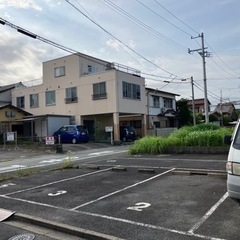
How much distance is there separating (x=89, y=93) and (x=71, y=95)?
262 cm

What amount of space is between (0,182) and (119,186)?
4.23m

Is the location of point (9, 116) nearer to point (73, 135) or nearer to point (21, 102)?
point (21, 102)

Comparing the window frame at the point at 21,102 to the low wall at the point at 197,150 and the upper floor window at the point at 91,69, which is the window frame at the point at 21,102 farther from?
the low wall at the point at 197,150

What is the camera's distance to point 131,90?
31.9 metres

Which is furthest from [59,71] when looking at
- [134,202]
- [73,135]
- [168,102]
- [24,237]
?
[24,237]

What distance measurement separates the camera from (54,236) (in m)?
4.96

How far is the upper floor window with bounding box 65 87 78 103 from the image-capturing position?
32281mm

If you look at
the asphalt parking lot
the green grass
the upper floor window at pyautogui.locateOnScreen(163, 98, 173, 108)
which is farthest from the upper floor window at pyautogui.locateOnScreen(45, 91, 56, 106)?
the asphalt parking lot

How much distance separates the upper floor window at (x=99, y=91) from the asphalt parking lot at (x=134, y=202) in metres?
20.1

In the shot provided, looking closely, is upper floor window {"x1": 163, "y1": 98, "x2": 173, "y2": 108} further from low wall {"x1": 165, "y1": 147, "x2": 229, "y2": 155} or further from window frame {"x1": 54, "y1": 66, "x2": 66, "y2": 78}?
low wall {"x1": 165, "y1": 147, "x2": 229, "y2": 155}

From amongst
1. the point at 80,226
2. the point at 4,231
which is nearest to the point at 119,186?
the point at 80,226

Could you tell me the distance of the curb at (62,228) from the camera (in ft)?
15.4

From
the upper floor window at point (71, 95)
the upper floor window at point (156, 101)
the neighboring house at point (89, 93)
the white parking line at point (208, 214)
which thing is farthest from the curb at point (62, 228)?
the upper floor window at point (156, 101)

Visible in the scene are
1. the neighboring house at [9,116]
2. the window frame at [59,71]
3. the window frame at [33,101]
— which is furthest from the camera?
the window frame at [33,101]
